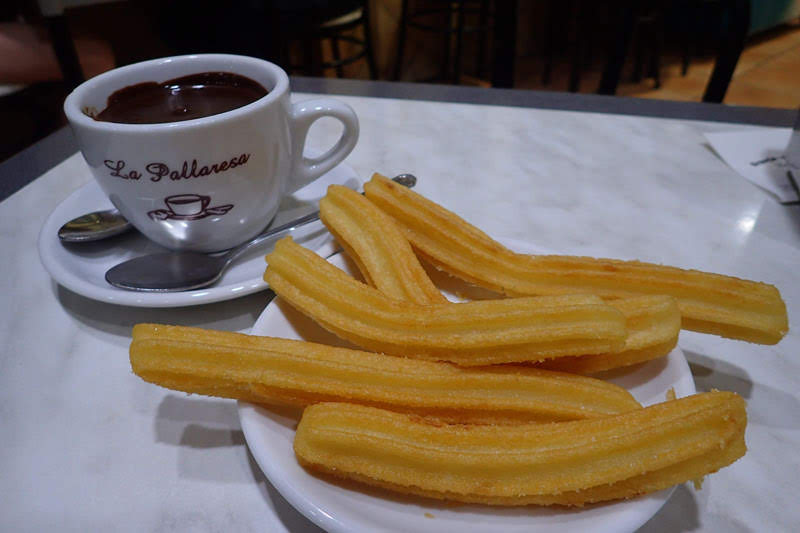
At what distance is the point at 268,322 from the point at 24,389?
0.22 metres

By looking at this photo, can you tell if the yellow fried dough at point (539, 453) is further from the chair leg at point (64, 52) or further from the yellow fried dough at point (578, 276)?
the chair leg at point (64, 52)

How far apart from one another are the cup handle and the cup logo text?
106mm

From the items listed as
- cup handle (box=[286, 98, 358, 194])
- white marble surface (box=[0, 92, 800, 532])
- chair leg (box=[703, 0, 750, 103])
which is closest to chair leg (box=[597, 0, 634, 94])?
chair leg (box=[703, 0, 750, 103])

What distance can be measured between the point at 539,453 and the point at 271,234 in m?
0.36

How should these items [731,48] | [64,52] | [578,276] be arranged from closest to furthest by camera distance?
1. [578,276]
2. [731,48]
3. [64,52]

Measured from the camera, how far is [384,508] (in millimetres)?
313

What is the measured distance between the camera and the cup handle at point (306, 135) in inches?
22.8

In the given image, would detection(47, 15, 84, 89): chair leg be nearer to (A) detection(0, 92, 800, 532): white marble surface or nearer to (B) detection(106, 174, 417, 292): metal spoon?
(A) detection(0, 92, 800, 532): white marble surface

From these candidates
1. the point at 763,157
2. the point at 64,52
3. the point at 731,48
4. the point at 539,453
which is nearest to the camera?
the point at 539,453

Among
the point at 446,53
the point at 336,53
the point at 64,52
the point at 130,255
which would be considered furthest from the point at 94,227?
the point at 446,53

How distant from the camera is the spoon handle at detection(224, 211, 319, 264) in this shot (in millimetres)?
540

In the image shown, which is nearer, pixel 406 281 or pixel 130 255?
pixel 406 281

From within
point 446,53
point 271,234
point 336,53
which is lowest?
point 446,53

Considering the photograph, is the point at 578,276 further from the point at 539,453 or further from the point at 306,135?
the point at 306,135
